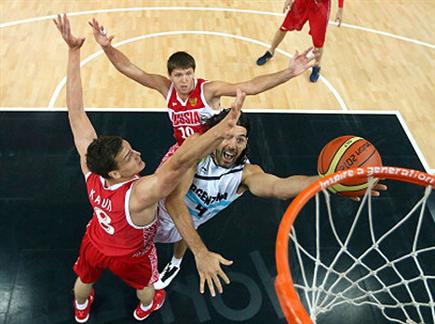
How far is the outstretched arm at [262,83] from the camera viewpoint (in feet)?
10.6

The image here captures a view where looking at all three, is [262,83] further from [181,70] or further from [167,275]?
[167,275]

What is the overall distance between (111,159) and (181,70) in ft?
4.09

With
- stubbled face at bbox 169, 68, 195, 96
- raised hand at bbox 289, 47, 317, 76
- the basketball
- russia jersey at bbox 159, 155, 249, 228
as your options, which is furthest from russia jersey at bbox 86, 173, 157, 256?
raised hand at bbox 289, 47, 317, 76

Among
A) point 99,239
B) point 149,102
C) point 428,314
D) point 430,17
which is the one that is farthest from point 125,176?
point 430,17

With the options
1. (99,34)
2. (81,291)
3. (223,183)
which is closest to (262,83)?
(223,183)

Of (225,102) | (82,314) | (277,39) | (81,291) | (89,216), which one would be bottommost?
(82,314)

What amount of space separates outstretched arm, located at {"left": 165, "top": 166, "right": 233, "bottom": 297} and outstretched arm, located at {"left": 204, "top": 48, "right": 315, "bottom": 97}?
993mm

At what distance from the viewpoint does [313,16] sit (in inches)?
208

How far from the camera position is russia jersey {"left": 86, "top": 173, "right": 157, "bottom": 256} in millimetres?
2500

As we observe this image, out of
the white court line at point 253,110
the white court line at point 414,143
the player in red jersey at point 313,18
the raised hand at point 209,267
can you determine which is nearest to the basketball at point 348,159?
the raised hand at point 209,267

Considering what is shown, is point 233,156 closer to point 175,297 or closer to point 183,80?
point 183,80

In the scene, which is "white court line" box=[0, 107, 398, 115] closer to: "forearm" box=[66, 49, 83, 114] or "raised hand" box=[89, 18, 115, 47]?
"raised hand" box=[89, 18, 115, 47]

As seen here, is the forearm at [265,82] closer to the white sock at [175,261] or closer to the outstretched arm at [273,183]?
the outstretched arm at [273,183]

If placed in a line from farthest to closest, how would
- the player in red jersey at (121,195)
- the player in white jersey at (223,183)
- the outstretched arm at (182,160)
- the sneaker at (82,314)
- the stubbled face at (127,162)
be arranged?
1. the sneaker at (82,314)
2. the player in white jersey at (223,183)
3. the stubbled face at (127,162)
4. the player in red jersey at (121,195)
5. the outstretched arm at (182,160)
